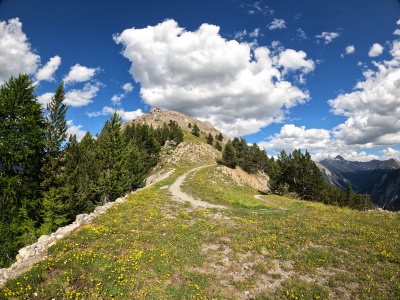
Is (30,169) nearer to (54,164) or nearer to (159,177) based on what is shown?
(54,164)

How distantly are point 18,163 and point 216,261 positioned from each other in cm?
2508

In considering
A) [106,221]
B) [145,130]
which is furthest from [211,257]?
[145,130]

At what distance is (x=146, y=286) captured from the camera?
1369 cm

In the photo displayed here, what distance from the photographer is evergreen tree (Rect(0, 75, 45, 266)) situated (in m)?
25.8

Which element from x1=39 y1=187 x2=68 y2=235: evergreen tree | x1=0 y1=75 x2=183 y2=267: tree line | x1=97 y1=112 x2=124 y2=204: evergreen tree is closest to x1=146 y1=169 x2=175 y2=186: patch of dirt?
x1=97 y1=112 x2=124 y2=204: evergreen tree

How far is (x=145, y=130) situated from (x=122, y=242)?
267 feet

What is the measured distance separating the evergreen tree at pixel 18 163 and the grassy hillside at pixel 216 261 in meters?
10.1

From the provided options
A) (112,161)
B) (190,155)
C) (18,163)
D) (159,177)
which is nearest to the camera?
(18,163)

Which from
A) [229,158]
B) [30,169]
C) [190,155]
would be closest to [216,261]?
[30,169]

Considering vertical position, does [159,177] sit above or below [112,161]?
below

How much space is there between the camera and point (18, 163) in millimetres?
27453

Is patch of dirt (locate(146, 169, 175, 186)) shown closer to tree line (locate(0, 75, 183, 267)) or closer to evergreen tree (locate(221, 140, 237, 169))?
evergreen tree (locate(221, 140, 237, 169))

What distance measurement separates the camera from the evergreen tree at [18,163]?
2581 cm

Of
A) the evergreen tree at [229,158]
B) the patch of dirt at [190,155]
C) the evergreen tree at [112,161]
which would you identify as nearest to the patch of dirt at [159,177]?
the patch of dirt at [190,155]
